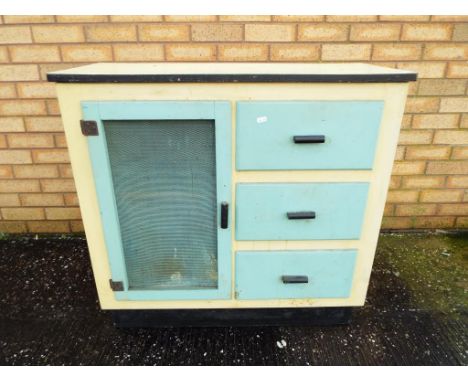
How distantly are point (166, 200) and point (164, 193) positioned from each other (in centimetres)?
3

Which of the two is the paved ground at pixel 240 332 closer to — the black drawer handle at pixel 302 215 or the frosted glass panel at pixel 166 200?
the frosted glass panel at pixel 166 200

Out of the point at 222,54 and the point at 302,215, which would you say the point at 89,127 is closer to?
the point at 302,215

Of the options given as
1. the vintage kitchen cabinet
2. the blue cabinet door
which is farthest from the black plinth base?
the blue cabinet door

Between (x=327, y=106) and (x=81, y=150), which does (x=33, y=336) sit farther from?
(x=327, y=106)

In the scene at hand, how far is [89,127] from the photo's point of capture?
1.29 meters

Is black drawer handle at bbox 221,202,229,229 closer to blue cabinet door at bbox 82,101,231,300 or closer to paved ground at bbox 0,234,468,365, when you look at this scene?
blue cabinet door at bbox 82,101,231,300

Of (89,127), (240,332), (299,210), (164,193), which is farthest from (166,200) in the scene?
(240,332)

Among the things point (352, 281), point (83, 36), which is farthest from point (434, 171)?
point (83, 36)

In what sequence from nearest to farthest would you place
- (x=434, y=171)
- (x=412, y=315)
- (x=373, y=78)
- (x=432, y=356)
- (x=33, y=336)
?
(x=373, y=78), (x=432, y=356), (x=33, y=336), (x=412, y=315), (x=434, y=171)

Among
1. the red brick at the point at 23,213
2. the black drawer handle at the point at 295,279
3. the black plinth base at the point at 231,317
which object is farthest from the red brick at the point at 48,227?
the black drawer handle at the point at 295,279

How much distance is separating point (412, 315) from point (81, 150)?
178cm

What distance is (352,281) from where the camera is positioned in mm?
1604

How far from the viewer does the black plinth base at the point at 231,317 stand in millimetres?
1693

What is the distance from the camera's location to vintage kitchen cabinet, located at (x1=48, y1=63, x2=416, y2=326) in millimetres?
1263
